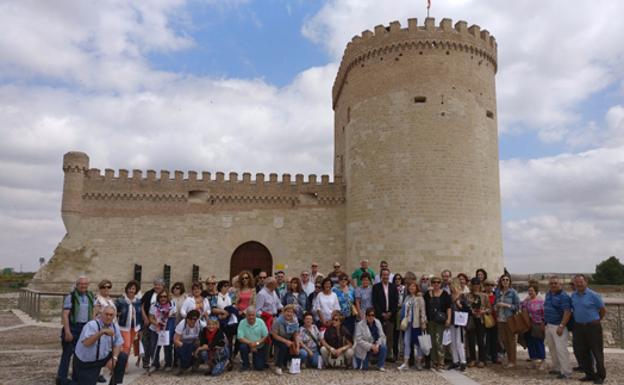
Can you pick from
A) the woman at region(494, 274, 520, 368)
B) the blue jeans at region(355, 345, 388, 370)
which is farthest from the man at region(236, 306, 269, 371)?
the woman at region(494, 274, 520, 368)

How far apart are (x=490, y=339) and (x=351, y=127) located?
11.6m

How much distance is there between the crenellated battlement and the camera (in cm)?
1700

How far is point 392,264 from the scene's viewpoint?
53.2 feet

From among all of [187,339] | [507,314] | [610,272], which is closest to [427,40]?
[507,314]

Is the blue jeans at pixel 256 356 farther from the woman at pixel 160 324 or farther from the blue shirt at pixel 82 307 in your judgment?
the blue shirt at pixel 82 307

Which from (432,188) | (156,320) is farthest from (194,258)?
(156,320)

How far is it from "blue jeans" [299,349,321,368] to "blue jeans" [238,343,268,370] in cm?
61

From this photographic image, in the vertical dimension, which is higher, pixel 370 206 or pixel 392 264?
pixel 370 206

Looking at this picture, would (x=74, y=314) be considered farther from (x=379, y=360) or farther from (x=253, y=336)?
(x=379, y=360)

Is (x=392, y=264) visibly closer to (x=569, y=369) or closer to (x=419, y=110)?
(x=419, y=110)

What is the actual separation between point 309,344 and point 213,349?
1557mm

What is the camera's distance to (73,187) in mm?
19391

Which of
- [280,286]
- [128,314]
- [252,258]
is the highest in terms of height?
[252,258]

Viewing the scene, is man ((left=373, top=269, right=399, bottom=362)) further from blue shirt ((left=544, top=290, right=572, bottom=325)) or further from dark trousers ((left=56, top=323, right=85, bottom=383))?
dark trousers ((left=56, top=323, right=85, bottom=383))
